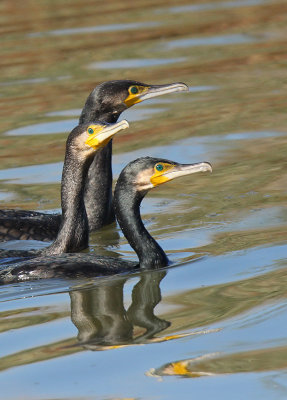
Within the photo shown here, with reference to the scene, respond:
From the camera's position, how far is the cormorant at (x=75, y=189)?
352 inches

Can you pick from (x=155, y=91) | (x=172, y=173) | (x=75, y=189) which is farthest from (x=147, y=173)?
(x=155, y=91)

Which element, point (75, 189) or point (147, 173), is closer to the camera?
point (147, 173)

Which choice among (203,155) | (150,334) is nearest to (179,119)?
(203,155)

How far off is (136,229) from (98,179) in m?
2.17

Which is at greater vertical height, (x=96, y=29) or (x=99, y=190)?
(x=96, y=29)

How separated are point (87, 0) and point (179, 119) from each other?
11.6 metres

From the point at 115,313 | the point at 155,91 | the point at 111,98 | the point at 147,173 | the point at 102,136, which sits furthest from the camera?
the point at 155,91

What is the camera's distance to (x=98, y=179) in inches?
415

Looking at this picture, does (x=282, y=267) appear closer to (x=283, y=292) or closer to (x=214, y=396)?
(x=283, y=292)

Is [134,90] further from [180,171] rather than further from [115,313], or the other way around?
[115,313]

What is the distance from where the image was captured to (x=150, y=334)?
6707 millimetres

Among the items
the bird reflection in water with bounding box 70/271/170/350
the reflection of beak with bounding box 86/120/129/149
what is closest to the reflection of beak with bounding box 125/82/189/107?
the reflection of beak with bounding box 86/120/129/149

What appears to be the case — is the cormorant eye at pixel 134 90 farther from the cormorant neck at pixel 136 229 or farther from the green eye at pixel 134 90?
the cormorant neck at pixel 136 229

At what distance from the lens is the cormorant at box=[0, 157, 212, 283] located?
320 inches
